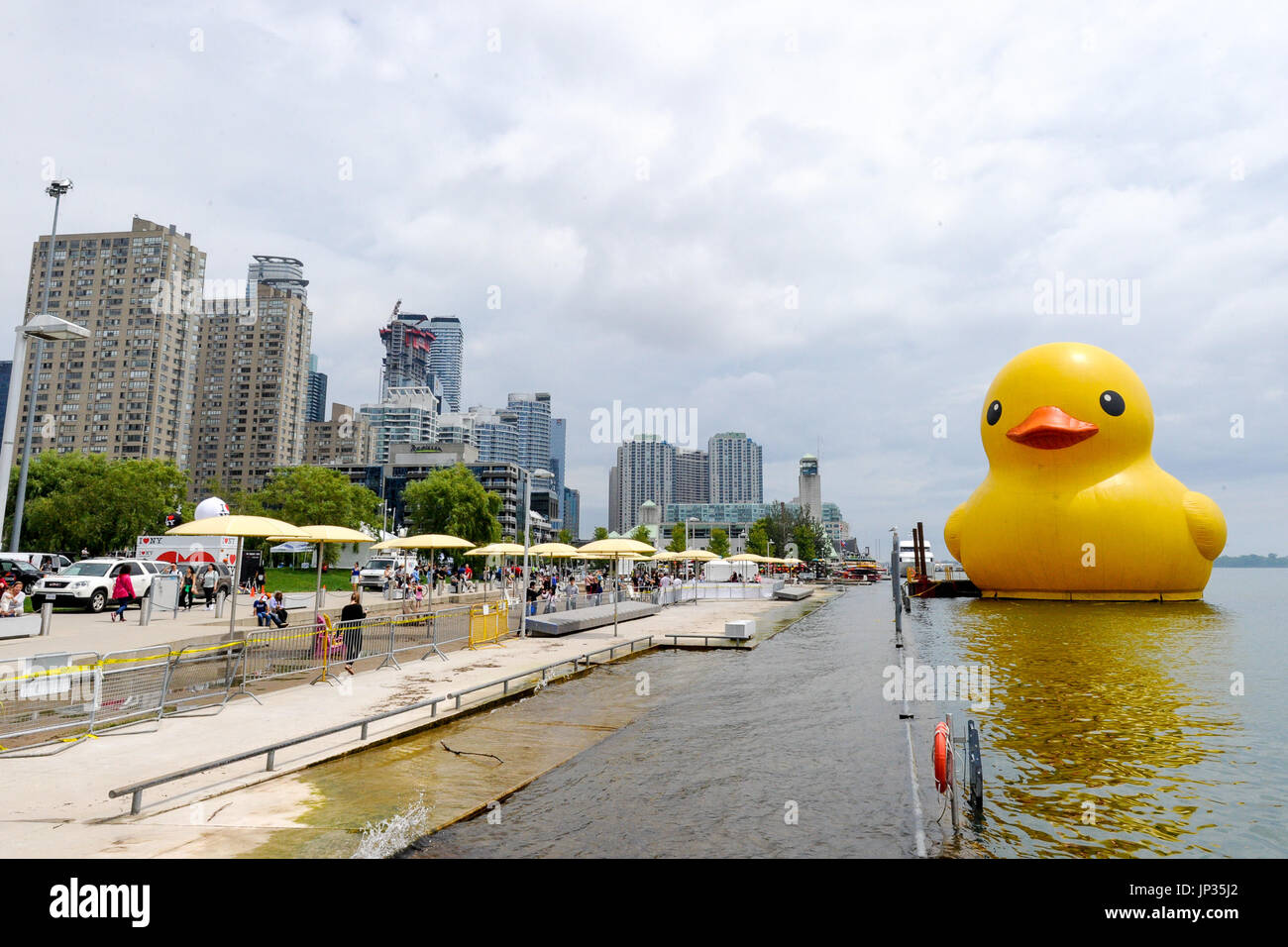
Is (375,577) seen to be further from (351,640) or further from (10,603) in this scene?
(351,640)

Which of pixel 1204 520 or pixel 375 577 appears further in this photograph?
pixel 375 577

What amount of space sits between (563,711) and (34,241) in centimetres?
18923

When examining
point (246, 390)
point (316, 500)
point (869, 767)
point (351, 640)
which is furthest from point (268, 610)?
point (246, 390)

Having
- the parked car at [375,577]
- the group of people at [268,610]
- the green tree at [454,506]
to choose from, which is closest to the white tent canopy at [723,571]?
the parked car at [375,577]

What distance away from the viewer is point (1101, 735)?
10391 millimetres

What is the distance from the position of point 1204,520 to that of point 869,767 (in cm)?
2675

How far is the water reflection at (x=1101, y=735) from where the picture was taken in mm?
6949

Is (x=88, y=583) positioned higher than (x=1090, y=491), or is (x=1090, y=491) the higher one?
(x=1090, y=491)

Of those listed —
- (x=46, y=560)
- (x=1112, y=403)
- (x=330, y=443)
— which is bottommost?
(x=46, y=560)

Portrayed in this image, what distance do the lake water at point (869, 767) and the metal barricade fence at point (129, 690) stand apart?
12.0ft

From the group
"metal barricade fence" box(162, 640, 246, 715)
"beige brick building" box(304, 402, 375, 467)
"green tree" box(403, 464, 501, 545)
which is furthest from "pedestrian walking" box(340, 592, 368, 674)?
"beige brick building" box(304, 402, 375, 467)

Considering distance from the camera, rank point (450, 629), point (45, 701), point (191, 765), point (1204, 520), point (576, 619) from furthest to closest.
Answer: point (1204, 520)
point (576, 619)
point (450, 629)
point (45, 701)
point (191, 765)
